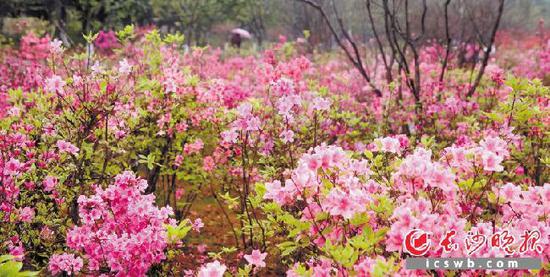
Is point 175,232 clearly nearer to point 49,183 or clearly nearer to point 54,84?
point 49,183

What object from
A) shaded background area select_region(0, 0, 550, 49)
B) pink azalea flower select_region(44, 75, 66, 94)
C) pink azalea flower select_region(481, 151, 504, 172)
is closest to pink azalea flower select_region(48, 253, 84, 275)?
pink azalea flower select_region(44, 75, 66, 94)

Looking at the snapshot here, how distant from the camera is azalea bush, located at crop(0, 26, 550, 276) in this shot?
2.15m

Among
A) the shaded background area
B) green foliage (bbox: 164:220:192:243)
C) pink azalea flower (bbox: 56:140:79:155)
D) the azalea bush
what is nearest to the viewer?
the azalea bush

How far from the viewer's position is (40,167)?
3.38m

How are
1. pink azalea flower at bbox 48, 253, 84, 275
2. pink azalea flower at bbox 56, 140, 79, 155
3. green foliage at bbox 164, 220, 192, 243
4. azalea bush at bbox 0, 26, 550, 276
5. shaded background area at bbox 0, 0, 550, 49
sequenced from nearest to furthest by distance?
azalea bush at bbox 0, 26, 550, 276 → green foliage at bbox 164, 220, 192, 243 → pink azalea flower at bbox 48, 253, 84, 275 → pink azalea flower at bbox 56, 140, 79, 155 → shaded background area at bbox 0, 0, 550, 49

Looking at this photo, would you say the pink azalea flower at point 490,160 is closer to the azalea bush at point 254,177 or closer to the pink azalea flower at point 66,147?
the azalea bush at point 254,177

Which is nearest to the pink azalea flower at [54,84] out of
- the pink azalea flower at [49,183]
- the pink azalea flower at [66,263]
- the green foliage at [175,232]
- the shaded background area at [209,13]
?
the pink azalea flower at [49,183]

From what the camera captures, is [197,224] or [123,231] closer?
[123,231]

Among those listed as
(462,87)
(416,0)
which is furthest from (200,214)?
(416,0)

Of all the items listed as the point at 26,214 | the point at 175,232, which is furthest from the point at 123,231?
the point at 26,214

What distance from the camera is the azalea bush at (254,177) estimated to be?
7.06ft

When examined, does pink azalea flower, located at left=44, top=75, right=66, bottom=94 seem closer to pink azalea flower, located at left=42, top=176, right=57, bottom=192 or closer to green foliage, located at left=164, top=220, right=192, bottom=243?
pink azalea flower, located at left=42, top=176, right=57, bottom=192

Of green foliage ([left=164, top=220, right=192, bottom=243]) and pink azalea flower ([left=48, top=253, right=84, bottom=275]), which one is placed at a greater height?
green foliage ([left=164, top=220, right=192, bottom=243])

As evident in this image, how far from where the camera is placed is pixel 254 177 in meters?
4.30
